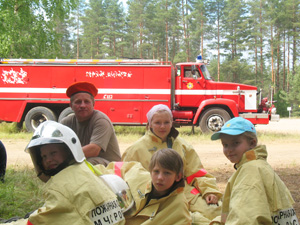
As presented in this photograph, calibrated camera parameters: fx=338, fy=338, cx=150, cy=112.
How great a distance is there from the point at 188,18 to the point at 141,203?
1409 inches

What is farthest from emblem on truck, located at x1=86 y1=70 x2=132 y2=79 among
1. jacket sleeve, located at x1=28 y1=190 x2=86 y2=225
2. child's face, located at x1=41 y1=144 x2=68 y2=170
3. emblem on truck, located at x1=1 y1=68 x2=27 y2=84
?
jacket sleeve, located at x1=28 y1=190 x2=86 y2=225

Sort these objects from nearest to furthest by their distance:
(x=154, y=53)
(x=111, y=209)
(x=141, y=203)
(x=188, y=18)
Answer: (x=111, y=209) → (x=141, y=203) → (x=188, y=18) → (x=154, y=53)

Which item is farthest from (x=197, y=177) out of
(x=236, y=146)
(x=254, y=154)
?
(x=254, y=154)

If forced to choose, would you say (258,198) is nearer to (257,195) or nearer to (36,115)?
(257,195)

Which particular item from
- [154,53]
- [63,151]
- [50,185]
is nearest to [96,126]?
[63,151]

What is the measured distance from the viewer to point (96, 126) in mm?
3668

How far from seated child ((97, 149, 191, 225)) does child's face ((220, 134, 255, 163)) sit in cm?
43

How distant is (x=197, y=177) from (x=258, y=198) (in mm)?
1402

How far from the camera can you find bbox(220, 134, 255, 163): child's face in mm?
2292

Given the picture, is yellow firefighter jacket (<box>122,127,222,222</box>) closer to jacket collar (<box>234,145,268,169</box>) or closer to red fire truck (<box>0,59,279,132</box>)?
jacket collar (<box>234,145,268,169</box>)

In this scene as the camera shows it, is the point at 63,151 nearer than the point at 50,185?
No

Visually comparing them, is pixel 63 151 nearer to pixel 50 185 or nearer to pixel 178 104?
pixel 50 185

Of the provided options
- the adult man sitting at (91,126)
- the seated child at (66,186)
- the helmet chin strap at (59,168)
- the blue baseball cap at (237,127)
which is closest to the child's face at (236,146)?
the blue baseball cap at (237,127)

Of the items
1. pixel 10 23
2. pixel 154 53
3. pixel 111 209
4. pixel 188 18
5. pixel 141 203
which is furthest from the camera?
pixel 154 53
